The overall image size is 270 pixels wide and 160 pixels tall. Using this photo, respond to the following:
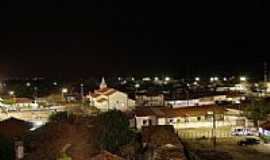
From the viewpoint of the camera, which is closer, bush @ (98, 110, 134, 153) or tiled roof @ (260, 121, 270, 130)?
bush @ (98, 110, 134, 153)

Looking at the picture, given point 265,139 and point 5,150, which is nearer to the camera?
point 5,150

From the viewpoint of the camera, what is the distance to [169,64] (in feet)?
242

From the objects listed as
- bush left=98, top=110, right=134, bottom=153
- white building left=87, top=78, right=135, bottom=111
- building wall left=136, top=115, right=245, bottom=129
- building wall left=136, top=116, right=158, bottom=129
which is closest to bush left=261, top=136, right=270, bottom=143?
building wall left=136, top=115, right=245, bottom=129

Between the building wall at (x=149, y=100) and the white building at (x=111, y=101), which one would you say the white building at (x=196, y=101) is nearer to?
the building wall at (x=149, y=100)

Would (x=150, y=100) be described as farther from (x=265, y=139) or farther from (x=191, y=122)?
(x=265, y=139)

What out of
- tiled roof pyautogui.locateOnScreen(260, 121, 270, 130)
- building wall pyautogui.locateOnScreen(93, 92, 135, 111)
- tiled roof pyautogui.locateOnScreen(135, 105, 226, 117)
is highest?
building wall pyautogui.locateOnScreen(93, 92, 135, 111)

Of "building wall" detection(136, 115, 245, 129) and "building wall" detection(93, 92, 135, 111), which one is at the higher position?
"building wall" detection(93, 92, 135, 111)

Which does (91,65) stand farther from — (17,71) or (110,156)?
(110,156)

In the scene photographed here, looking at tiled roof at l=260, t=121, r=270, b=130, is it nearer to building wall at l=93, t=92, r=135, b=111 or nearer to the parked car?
the parked car

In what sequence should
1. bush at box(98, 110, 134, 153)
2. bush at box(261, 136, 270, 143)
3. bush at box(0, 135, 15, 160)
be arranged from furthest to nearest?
bush at box(261, 136, 270, 143), bush at box(98, 110, 134, 153), bush at box(0, 135, 15, 160)

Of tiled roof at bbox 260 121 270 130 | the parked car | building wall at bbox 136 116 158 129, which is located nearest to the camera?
the parked car

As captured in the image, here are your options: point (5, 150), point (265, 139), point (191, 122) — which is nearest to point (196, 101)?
point (191, 122)

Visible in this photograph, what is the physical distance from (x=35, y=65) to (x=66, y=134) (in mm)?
67586

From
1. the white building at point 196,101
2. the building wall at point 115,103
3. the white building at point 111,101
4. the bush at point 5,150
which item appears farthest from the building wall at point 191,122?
the bush at point 5,150
